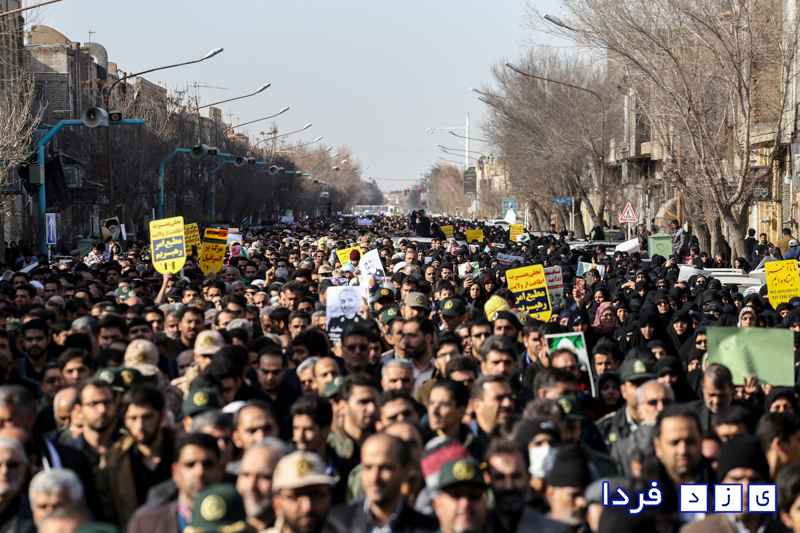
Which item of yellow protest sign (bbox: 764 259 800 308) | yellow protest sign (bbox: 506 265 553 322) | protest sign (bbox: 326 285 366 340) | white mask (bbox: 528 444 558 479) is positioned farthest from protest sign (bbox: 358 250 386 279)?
white mask (bbox: 528 444 558 479)

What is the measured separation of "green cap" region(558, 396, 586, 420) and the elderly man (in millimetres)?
2678

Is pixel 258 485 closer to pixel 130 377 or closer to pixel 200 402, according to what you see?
pixel 200 402

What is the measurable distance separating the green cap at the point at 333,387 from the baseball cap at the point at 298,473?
2329 mm

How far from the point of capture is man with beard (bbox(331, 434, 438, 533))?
16.0 ft

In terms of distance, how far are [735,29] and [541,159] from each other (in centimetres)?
2903

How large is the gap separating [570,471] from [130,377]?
10.3 feet

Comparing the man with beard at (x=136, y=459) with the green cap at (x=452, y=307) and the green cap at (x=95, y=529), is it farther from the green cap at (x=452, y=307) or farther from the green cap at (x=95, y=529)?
the green cap at (x=452, y=307)

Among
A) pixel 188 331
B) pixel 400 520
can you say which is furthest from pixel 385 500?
pixel 188 331

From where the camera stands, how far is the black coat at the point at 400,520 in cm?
484

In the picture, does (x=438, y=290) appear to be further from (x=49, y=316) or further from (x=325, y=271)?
(x=49, y=316)

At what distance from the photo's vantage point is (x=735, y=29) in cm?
2297

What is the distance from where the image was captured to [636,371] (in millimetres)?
7500

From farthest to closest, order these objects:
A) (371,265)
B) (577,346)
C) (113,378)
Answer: (371,265) < (577,346) < (113,378)

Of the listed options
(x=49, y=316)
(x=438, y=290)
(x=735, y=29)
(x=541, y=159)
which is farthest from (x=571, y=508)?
(x=541, y=159)
